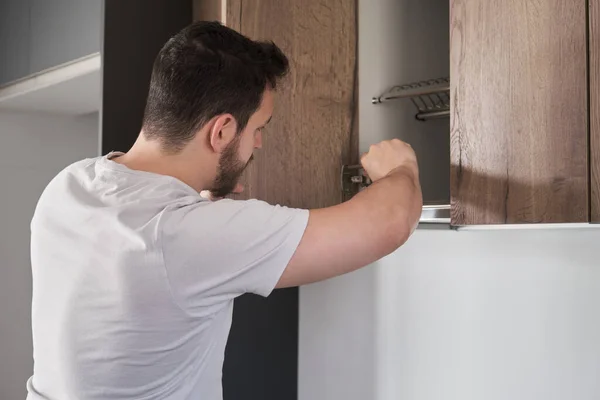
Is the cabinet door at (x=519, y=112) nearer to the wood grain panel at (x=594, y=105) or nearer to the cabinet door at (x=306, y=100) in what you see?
the wood grain panel at (x=594, y=105)

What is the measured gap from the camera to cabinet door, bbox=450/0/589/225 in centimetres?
90

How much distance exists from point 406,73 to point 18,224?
4.63 feet

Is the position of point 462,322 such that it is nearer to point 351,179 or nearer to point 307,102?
point 351,179

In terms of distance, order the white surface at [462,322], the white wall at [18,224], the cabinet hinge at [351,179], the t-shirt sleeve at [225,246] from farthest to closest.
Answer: the white wall at [18,224] < the cabinet hinge at [351,179] < the white surface at [462,322] < the t-shirt sleeve at [225,246]

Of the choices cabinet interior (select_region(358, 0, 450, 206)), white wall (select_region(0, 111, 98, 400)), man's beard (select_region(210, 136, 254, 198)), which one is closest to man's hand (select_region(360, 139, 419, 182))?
man's beard (select_region(210, 136, 254, 198))

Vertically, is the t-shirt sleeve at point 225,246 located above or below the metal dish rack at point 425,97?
below

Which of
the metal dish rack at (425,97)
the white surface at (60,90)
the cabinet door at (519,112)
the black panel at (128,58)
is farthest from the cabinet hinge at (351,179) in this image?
the white surface at (60,90)

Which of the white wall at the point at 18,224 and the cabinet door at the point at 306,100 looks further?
the white wall at the point at 18,224

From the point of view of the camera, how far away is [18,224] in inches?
86.0

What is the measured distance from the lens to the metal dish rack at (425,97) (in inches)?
50.7

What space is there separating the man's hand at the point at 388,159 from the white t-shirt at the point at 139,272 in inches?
9.7

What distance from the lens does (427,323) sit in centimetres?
145

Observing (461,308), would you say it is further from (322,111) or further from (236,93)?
(236,93)

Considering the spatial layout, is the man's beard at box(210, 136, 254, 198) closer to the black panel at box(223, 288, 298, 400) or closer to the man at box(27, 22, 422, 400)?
the man at box(27, 22, 422, 400)
